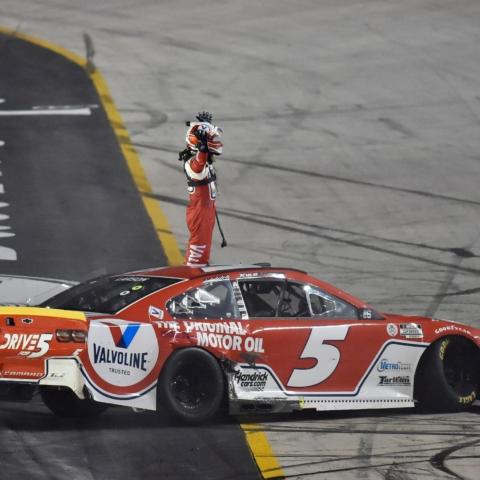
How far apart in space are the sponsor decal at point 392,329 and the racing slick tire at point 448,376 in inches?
13.3

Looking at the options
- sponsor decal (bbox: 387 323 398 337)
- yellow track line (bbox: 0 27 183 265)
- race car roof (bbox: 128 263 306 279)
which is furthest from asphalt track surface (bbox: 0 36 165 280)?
Result: sponsor decal (bbox: 387 323 398 337)

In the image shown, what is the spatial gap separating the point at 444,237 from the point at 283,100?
6794 mm

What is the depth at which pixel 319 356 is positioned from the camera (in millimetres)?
12070

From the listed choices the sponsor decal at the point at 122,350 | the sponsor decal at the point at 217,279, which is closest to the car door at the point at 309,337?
the sponsor decal at the point at 217,279

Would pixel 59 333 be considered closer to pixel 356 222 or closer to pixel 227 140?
pixel 356 222

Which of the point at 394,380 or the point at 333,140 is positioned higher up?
the point at 333,140

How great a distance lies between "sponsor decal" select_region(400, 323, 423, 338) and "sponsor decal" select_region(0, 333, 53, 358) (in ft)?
10.3

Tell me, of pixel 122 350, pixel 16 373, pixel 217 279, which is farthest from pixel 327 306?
pixel 16 373

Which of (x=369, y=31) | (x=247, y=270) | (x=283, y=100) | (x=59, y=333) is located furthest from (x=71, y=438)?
(x=369, y=31)

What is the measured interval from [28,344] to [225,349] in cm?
163

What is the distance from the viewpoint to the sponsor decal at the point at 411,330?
12430 millimetres

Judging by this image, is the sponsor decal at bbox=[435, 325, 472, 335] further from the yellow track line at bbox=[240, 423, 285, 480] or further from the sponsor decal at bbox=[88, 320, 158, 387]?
the sponsor decal at bbox=[88, 320, 158, 387]

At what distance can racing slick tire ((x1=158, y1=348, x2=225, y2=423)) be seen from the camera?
11.4 meters

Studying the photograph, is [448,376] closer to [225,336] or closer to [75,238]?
[225,336]
